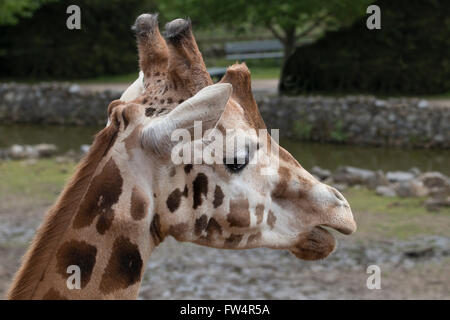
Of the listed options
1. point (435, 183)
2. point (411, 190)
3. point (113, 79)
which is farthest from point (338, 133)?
point (113, 79)

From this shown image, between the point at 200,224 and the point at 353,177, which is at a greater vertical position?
the point at 200,224

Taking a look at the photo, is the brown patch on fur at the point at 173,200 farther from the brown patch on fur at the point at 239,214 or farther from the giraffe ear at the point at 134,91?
the giraffe ear at the point at 134,91

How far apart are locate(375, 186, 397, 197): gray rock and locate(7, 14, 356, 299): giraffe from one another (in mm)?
8559

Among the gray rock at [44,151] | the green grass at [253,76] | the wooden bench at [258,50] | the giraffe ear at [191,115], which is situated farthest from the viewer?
the wooden bench at [258,50]

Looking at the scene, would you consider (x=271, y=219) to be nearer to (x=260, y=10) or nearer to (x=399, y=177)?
(x=399, y=177)

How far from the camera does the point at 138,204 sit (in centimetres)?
221

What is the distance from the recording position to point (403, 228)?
8.94 m

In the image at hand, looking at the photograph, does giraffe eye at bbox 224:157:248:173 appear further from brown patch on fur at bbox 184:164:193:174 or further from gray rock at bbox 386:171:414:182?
gray rock at bbox 386:171:414:182

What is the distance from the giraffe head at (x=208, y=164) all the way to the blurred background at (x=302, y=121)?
1.01 metres

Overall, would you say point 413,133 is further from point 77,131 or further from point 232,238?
point 232,238

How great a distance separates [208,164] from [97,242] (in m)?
0.45

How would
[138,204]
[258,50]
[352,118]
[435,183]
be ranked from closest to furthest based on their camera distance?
[138,204] < [435,183] < [352,118] < [258,50]

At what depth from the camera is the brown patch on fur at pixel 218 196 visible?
233 centimetres

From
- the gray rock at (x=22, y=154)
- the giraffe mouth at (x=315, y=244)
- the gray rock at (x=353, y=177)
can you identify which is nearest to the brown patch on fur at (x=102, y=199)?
the giraffe mouth at (x=315, y=244)
